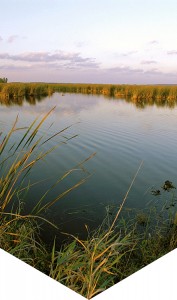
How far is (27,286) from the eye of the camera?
0.91 m

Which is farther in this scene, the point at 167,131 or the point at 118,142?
the point at 167,131

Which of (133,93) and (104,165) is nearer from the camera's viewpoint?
(104,165)

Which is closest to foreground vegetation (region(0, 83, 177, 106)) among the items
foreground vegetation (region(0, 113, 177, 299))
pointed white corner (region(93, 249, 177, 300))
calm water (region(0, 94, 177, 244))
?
calm water (region(0, 94, 177, 244))

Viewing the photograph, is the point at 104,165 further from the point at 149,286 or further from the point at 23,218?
the point at 149,286

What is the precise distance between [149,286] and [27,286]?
1.10 feet

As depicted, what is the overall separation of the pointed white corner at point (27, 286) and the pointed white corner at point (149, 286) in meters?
0.09

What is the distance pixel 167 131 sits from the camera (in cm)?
1108

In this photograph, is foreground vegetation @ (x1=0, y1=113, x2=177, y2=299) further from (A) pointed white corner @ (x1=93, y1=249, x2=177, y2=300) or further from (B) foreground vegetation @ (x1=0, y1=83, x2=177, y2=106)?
(B) foreground vegetation @ (x1=0, y1=83, x2=177, y2=106)

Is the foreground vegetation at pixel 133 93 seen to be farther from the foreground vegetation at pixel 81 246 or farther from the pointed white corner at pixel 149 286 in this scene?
the pointed white corner at pixel 149 286

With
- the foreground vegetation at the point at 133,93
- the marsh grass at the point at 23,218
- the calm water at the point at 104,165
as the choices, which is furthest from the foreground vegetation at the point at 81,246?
the foreground vegetation at the point at 133,93

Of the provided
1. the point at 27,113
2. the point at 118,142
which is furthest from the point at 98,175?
the point at 27,113

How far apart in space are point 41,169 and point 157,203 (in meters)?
2.36

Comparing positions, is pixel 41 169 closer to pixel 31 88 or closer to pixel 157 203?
pixel 157 203

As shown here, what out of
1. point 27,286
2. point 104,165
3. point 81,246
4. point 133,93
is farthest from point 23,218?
point 133,93
